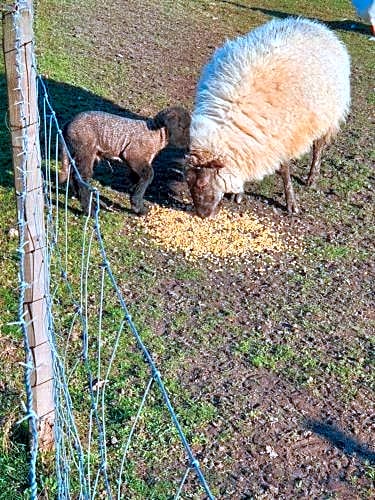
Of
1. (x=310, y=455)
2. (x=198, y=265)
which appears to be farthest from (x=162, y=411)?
(x=198, y=265)

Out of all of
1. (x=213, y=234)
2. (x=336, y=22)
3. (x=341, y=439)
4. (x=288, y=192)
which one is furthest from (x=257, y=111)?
(x=336, y=22)

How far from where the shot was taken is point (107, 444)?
383 centimetres

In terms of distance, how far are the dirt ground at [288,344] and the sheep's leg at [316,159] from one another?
0.43 ft

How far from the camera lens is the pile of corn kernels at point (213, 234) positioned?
5.90 m

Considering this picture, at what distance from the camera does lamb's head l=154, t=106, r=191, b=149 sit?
19.9ft

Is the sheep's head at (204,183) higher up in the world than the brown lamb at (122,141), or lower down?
lower down

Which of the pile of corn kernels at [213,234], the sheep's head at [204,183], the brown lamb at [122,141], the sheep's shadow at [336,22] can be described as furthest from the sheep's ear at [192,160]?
the sheep's shadow at [336,22]

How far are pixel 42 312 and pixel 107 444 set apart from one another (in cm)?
92

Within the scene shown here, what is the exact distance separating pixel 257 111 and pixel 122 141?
1164 millimetres

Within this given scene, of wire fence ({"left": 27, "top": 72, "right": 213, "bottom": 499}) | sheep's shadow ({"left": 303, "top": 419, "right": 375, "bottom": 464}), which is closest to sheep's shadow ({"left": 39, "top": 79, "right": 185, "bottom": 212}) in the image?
wire fence ({"left": 27, "top": 72, "right": 213, "bottom": 499})

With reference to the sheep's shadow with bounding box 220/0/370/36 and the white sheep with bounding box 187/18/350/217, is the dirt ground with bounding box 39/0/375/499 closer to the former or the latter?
the white sheep with bounding box 187/18/350/217

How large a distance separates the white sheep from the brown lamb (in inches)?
8.0

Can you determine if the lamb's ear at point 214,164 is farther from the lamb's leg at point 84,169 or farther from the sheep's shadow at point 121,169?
the lamb's leg at point 84,169

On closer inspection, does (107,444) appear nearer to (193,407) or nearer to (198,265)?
(193,407)
